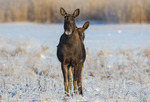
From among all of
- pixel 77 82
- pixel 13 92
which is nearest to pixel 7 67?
pixel 13 92

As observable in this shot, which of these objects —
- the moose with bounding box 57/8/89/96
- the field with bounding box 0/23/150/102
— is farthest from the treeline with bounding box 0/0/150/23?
the moose with bounding box 57/8/89/96

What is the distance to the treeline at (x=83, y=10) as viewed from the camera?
2145cm

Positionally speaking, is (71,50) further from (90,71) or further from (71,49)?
(90,71)

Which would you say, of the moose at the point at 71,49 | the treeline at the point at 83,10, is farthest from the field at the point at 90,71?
the treeline at the point at 83,10

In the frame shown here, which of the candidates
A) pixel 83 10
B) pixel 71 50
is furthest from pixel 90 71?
pixel 83 10

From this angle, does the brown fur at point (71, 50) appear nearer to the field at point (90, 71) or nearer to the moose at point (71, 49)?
Answer: the moose at point (71, 49)

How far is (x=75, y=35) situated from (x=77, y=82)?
846mm

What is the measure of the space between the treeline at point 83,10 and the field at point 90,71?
109 inches

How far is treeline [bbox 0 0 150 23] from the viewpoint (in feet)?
70.4

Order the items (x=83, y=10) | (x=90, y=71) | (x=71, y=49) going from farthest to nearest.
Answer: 1. (x=83, y=10)
2. (x=90, y=71)
3. (x=71, y=49)

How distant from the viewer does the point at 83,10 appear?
23.1m

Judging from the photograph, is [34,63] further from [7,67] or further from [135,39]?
[135,39]

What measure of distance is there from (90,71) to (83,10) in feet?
47.5

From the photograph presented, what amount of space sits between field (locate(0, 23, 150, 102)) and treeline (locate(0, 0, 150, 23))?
276 centimetres
